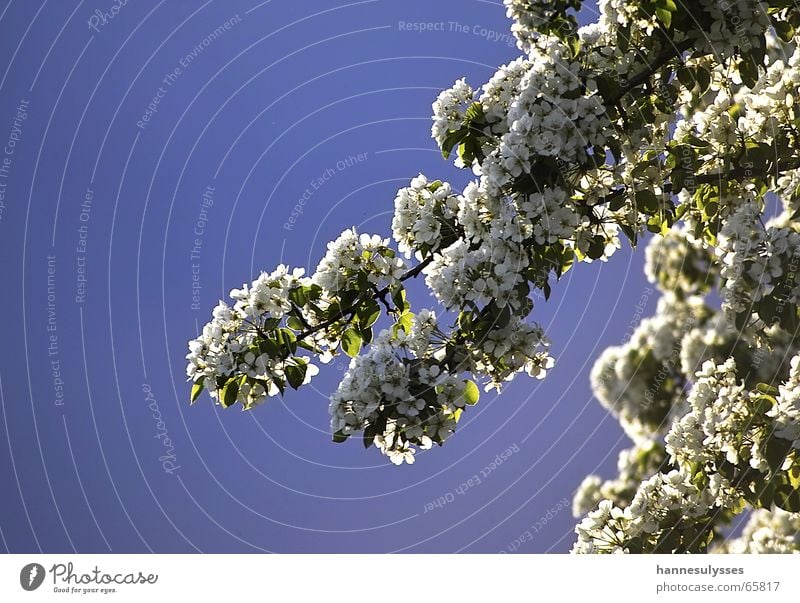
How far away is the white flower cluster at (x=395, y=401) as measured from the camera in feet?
8.79

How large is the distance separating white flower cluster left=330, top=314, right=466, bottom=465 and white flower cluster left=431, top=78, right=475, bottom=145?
1013 mm

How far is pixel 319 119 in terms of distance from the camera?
17.6 ft

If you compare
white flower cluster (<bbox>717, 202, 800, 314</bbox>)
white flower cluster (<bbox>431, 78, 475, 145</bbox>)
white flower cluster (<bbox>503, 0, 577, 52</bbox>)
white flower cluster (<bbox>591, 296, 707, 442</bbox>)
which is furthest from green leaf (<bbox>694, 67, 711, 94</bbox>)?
white flower cluster (<bbox>591, 296, 707, 442</bbox>)

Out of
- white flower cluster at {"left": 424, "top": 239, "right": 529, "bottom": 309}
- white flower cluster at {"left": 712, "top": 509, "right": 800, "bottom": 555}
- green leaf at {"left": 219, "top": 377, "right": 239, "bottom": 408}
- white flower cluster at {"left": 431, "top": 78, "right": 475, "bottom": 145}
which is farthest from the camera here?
white flower cluster at {"left": 712, "top": 509, "right": 800, "bottom": 555}

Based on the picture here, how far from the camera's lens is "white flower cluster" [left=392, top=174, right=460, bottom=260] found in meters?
3.09

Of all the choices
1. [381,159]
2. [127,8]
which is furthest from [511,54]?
[127,8]

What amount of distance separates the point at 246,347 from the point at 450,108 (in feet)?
4.31

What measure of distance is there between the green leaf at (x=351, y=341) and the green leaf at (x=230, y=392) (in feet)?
1.52

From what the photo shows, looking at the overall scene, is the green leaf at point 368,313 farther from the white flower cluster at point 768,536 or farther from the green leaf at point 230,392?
the white flower cluster at point 768,536

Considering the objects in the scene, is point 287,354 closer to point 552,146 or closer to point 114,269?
point 552,146

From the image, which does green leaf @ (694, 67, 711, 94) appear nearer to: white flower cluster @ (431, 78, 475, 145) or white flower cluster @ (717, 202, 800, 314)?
white flower cluster @ (717, 202, 800, 314)

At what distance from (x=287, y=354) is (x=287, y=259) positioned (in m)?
1.86

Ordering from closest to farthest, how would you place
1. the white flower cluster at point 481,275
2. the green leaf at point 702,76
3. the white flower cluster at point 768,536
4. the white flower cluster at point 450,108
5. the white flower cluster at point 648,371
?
the white flower cluster at point 481,275
the white flower cluster at point 450,108
the green leaf at point 702,76
the white flower cluster at point 768,536
the white flower cluster at point 648,371

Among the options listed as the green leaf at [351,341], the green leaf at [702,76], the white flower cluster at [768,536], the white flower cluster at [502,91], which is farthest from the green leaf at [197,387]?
the white flower cluster at [768,536]
